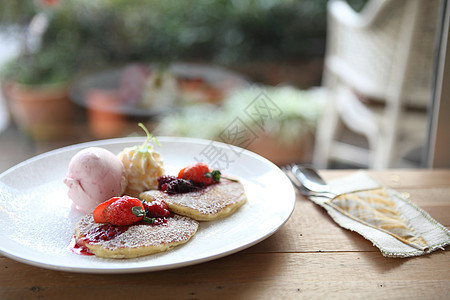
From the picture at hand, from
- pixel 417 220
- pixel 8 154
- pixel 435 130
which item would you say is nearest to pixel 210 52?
pixel 8 154

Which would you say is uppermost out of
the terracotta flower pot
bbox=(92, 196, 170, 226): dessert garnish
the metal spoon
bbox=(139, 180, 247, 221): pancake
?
bbox=(92, 196, 170, 226): dessert garnish

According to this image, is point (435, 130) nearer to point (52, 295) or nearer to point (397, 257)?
point (397, 257)

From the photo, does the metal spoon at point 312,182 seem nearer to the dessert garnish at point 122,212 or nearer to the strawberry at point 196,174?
the strawberry at point 196,174

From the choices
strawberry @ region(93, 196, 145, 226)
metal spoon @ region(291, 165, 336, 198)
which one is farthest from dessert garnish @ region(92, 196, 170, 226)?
metal spoon @ region(291, 165, 336, 198)

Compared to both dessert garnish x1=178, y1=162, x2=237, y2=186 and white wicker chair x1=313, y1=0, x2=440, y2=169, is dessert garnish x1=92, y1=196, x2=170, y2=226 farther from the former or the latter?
white wicker chair x1=313, y1=0, x2=440, y2=169

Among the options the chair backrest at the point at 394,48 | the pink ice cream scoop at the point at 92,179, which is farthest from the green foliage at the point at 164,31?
the pink ice cream scoop at the point at 92,179
